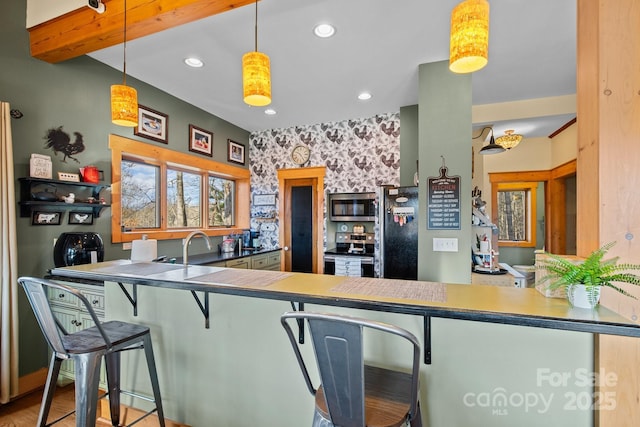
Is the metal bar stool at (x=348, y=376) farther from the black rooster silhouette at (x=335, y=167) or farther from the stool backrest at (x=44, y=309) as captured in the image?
the black rooster silhouette at (x=335, y=167)

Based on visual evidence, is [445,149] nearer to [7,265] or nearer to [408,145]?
[408,145]

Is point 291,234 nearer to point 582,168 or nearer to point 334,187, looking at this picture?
point 334,187

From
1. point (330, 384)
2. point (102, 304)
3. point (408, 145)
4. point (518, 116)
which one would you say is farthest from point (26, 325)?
point (518, 116)

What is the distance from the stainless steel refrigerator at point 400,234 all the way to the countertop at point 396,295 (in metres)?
1.77

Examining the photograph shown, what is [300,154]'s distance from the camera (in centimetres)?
482

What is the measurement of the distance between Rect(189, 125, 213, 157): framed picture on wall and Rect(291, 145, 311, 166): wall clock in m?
1.30

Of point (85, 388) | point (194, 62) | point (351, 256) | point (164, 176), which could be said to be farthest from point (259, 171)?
point (85, 388)

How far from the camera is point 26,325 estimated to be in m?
2.39

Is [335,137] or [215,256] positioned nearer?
[215,256]

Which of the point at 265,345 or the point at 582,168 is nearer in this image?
the point at 582,168

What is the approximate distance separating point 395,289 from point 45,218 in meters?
2.87

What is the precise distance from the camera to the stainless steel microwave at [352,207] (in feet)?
14.1

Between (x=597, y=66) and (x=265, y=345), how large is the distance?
6.55 feet

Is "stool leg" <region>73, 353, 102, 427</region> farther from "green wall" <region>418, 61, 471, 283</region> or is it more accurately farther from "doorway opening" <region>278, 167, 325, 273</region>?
"doorway opening" <region>278, 167, 325, 273</region>
